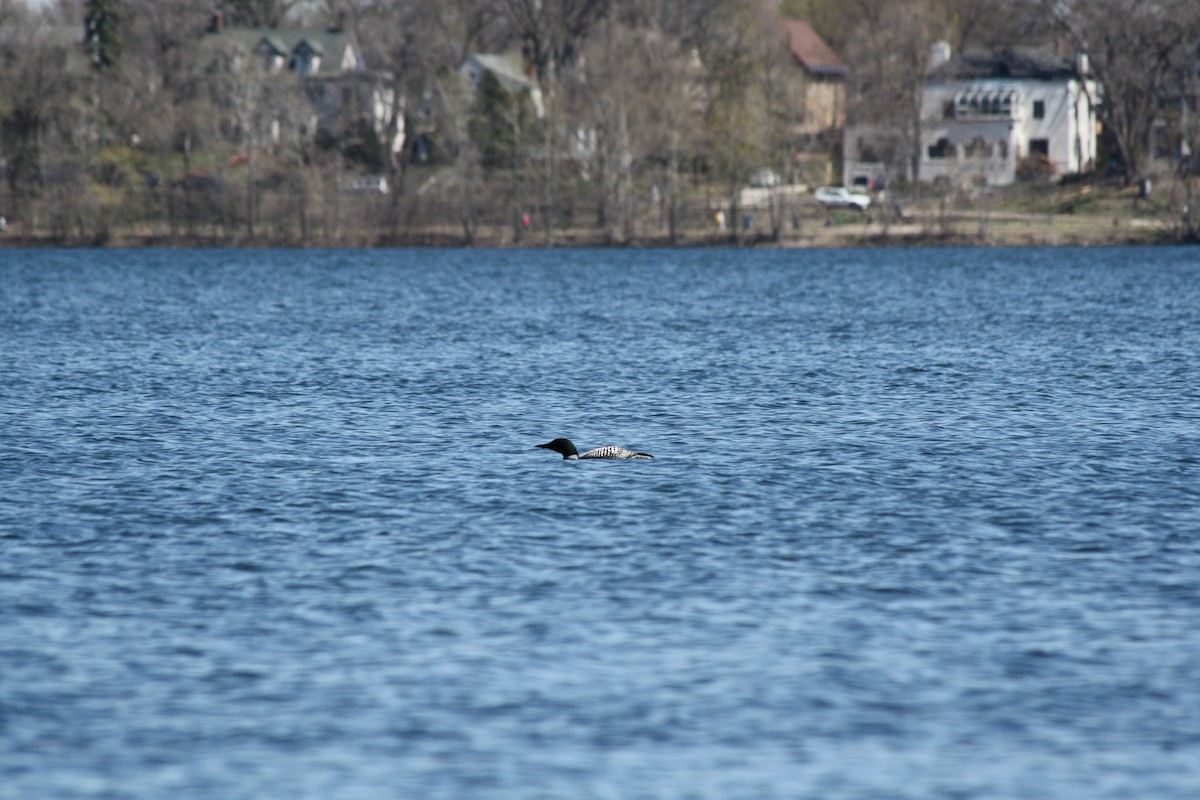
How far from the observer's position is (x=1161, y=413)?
31109 mm

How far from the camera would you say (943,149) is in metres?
127

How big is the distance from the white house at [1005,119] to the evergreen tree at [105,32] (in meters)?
62.2

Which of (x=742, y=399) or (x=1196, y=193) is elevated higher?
(x=1196, y=193)

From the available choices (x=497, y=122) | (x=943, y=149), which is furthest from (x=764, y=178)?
(x=497, y=122)

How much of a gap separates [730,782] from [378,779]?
8.78 feet

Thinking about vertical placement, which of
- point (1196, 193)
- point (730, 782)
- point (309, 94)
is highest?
point (309, 94)

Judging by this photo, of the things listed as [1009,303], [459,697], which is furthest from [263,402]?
[1009,303]

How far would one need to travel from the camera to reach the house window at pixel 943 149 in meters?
126

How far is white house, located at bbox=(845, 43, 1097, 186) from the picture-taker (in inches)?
4870

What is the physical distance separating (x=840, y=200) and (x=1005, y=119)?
59.8ft

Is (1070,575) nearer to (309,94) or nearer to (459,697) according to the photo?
(459,697)

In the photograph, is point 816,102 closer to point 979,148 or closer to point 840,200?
point 979,148

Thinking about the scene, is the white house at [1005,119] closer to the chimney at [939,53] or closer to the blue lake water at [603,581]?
the chimney at [939,53]

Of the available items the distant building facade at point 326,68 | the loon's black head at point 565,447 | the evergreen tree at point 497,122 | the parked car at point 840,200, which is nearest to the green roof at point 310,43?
the distant building facade at point 326,68
